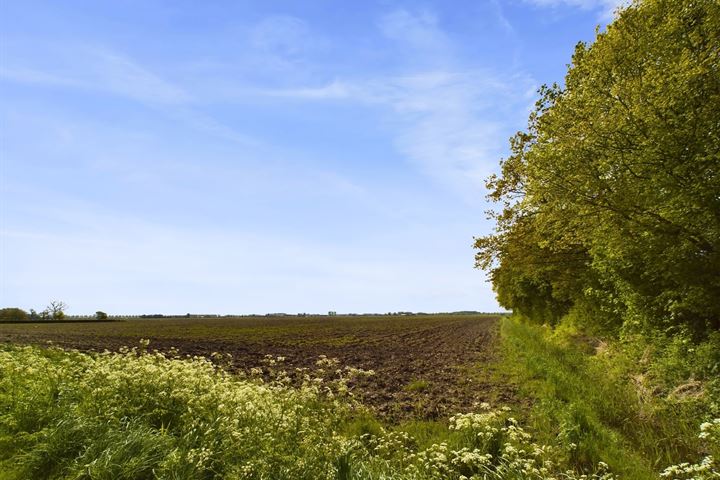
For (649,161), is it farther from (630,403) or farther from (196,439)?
(196,439)

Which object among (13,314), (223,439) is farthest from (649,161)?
(13,314)

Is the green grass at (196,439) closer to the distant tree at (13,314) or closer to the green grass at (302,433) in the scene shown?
the green grass at (302,433)

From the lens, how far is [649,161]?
1186 centimetres

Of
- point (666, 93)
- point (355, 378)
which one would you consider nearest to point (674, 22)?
point (666, 93)

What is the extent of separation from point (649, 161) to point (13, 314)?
18475 cm

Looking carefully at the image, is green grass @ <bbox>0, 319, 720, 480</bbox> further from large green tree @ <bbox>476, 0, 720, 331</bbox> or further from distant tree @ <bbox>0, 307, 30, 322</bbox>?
distant tree @ <bbox>0, 307, 30, 322</bbox>

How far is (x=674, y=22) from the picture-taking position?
40.0 ft

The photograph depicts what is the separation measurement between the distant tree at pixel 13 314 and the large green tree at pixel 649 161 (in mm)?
176635

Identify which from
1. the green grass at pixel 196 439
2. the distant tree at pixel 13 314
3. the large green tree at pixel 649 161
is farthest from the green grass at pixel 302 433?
the distant tree at pixel 13 314

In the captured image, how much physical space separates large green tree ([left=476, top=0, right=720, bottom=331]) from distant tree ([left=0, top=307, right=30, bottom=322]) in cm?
17663

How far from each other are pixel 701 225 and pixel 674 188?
142 cm

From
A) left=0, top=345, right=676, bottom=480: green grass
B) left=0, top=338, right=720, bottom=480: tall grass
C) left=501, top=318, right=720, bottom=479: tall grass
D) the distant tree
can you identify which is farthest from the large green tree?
the distant tree

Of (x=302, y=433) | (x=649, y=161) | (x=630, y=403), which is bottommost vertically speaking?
(x=630, y=403)

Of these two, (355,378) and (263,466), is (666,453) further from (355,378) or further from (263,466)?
(355,378)
